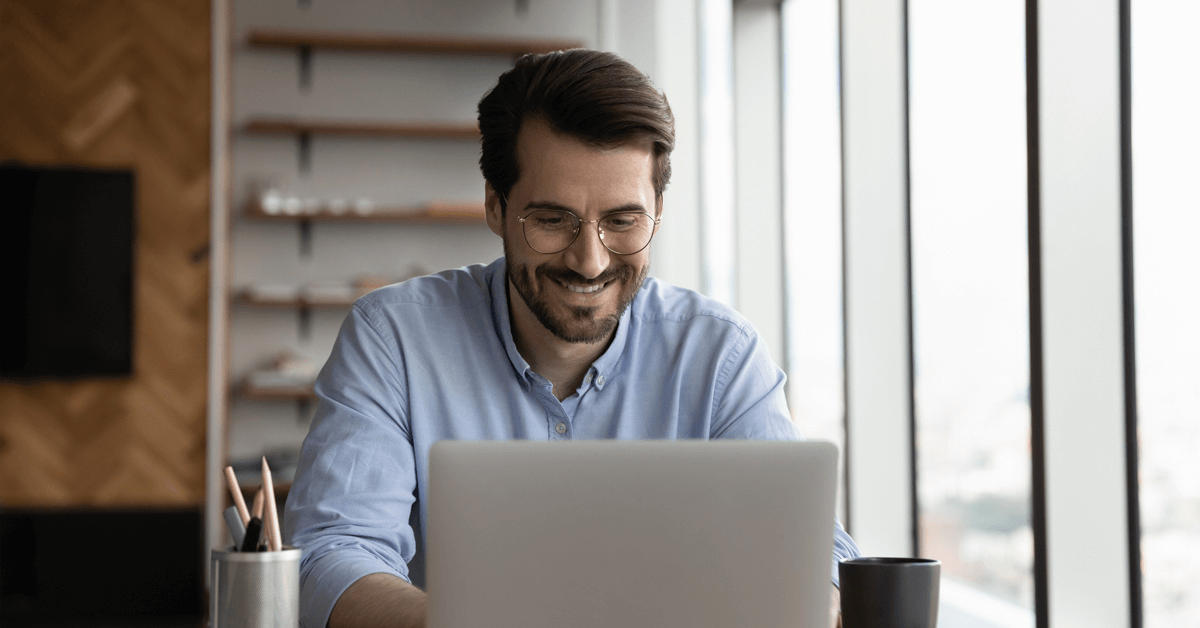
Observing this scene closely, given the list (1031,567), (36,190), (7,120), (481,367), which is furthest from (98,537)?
(1031,567)

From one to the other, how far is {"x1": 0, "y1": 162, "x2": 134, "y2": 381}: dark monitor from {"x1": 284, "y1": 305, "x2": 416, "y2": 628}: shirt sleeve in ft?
10.7

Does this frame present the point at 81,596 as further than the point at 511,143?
Yes

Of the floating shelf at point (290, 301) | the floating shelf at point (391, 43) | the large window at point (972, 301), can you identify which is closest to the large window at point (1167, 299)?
the large window at point (972, 301)

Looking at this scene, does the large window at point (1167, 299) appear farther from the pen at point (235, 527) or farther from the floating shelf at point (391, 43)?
the floating shelf at point (391, 43)

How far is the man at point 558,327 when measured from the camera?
1433mm

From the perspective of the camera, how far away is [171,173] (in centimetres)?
432

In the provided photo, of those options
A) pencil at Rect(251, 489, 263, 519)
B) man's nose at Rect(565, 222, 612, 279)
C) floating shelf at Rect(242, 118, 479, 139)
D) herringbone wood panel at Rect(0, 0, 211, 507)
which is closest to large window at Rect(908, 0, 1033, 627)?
man's nose at Rect(565, 222, 612, 279)

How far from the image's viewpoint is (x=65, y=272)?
4.24m

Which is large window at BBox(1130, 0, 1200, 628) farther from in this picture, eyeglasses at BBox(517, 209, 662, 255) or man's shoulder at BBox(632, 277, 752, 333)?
eyeglasses at BBox(517, 209, 662, 255)

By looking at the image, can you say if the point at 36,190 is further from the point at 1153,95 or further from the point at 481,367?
the point at 1153,95

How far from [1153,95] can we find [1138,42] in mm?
122

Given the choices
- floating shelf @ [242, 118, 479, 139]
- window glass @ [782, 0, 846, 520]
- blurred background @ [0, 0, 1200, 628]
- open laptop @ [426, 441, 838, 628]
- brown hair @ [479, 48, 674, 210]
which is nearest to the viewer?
open laptop @ [426, 441, 838, 628]

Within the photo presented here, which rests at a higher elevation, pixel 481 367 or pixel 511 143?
pixel 511 143

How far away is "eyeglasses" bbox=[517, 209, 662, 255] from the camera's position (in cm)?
145
